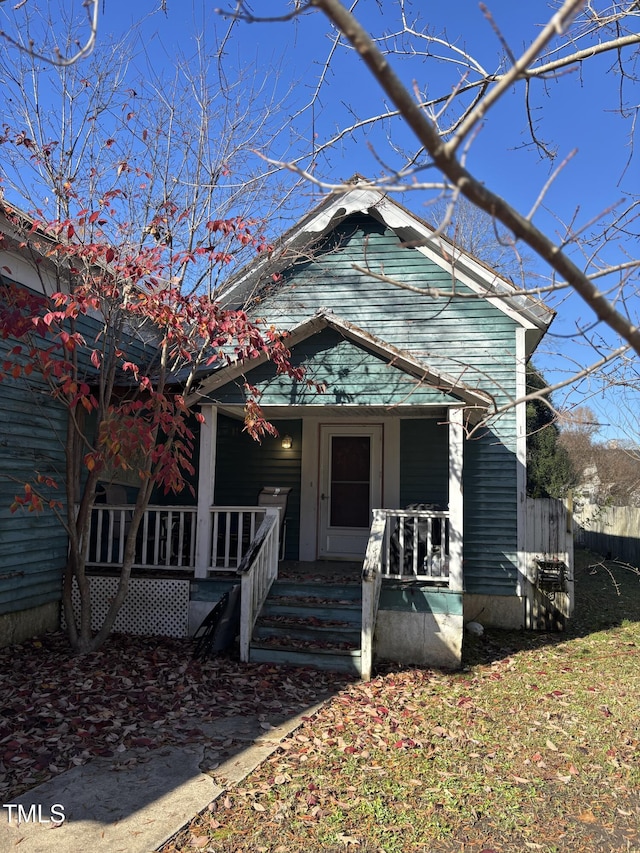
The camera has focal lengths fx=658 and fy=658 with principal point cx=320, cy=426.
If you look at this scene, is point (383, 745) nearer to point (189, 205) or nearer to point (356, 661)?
point (356, 661)

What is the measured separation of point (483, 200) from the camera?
5.83 ft

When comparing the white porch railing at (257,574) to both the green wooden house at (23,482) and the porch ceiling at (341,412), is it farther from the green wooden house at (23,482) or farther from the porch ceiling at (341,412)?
the green wooden house at (23,482)

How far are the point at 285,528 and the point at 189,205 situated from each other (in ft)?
16.6

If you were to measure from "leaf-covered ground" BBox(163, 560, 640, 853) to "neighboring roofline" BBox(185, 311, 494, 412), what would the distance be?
3.15 metres

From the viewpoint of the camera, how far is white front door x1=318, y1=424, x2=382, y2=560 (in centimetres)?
1057

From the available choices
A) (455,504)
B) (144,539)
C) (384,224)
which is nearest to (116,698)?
(144,539)

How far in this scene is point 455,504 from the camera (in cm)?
782

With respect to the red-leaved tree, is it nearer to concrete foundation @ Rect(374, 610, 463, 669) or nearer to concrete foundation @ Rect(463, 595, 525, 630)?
concrete foundation @ Rect(374, 610, 463, 669)

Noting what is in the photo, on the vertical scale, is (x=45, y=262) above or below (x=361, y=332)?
above

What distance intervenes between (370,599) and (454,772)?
2.46m

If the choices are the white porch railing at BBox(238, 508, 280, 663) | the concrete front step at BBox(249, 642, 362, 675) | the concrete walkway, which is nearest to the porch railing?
the concrete front step at BBox(249, 642, 362, 675)

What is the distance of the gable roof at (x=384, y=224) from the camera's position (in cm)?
945

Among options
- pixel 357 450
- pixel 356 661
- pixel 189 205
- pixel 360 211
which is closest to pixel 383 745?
pixel 356 661

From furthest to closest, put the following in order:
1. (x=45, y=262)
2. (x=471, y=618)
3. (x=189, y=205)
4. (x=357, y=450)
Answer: (x=357, y=450) < (x=471, y=618) < (x=189, y=205) < (x=45, y=262)
